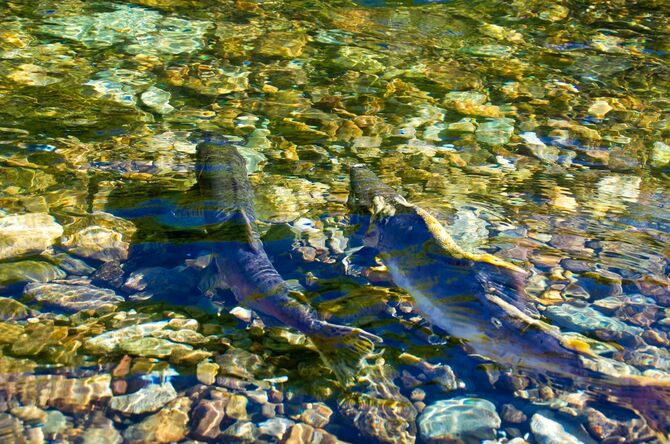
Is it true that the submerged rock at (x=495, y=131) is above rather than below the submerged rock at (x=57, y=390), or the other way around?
Answer: above

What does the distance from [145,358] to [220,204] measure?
1320mm

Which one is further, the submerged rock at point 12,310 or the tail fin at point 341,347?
the submerged rock at point 12,310

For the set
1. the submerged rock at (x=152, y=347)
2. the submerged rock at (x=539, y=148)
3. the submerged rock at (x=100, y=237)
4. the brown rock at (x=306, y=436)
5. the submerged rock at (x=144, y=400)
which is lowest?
the submerged rock at (x=100, y=237)

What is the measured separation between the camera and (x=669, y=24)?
372 inches

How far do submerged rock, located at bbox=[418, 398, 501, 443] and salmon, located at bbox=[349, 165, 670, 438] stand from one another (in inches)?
10.0

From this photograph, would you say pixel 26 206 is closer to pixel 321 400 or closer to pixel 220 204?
pixel 220 204

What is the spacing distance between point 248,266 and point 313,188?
1.60m

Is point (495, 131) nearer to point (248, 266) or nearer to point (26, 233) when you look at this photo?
point (248, 266)

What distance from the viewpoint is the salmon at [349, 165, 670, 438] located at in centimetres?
316

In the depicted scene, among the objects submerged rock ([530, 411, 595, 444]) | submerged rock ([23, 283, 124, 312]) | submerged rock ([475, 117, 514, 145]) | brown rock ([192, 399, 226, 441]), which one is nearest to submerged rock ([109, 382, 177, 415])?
brown rock ([192, 399, 226, 441])

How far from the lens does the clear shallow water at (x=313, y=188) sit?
3.38m

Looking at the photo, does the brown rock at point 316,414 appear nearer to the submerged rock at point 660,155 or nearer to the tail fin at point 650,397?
the tail fin at point 650,397

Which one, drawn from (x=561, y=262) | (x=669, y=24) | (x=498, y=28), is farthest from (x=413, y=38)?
(x=561, y=262)

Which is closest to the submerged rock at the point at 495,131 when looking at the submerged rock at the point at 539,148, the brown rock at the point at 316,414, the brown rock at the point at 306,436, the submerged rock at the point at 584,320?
the submerged rock at the point at 539,148
